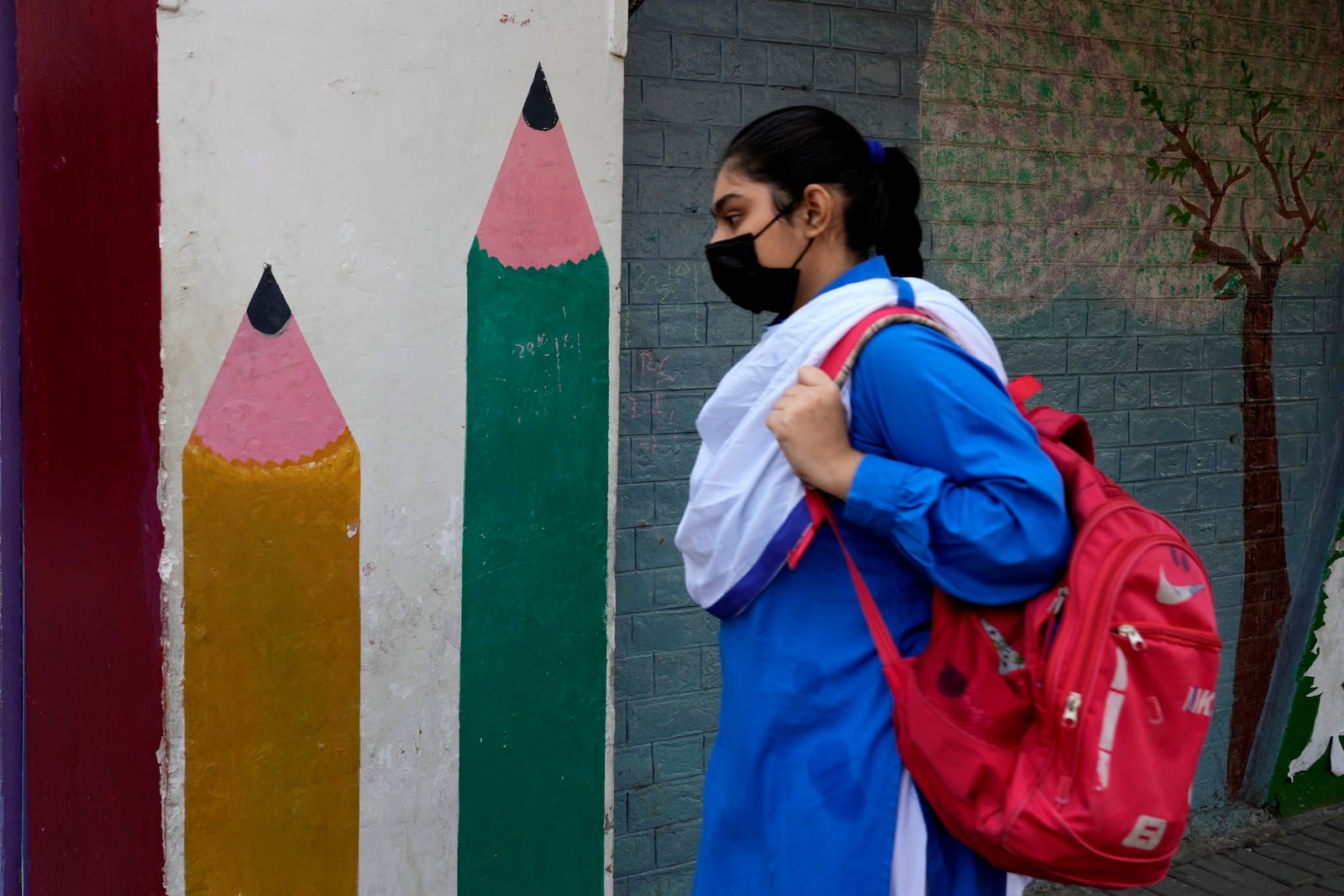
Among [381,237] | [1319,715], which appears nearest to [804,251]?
[381,237]

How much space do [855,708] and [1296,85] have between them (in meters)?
4.30

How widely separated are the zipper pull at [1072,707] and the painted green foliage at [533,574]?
1.76 m

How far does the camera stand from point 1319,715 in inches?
211

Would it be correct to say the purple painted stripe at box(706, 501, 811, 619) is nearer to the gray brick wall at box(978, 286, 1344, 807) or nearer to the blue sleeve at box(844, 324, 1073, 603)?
the blue sleeve at box(844, 324, 1073, 603)

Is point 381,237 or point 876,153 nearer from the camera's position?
point 876,153

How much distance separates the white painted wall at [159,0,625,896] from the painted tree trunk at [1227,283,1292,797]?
9.93 ft

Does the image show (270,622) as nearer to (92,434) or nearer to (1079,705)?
(92,434)

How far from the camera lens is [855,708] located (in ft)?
6.21

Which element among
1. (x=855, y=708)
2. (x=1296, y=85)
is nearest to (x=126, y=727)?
(x=855, y=708)

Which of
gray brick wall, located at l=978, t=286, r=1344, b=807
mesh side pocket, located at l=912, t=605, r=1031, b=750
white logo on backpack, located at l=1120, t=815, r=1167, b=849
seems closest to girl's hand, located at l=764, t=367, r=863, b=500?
mesh side pocket, located at l=912, t=605, r=1031, b=750

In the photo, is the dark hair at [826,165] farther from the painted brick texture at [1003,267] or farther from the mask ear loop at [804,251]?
the painted brick texture at [1003,267]

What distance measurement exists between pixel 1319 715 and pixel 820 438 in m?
4.33

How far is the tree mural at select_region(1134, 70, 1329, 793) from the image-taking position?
5.05 meters

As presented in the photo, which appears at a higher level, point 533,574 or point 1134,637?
point 1134,637
